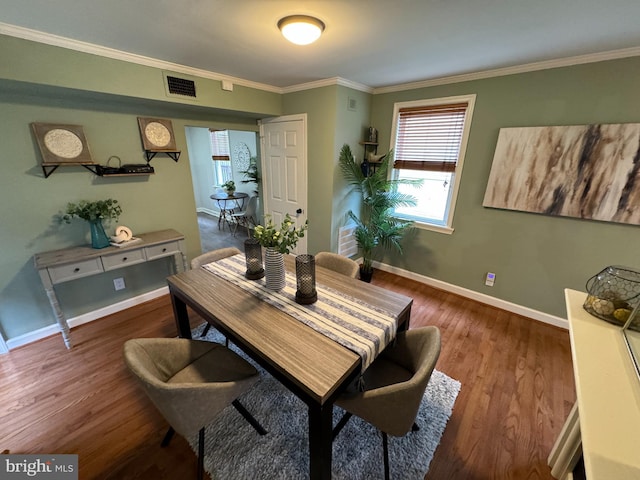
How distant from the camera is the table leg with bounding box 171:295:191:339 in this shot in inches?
68.6

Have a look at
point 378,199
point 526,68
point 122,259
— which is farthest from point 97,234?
point 526,68

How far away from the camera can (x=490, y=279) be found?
278 centimetres

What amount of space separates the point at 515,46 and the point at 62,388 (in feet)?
13.3

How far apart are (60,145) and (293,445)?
2.83 metres

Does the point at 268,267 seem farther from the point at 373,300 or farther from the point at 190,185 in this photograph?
the point at 190,185

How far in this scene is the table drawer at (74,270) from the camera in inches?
76.5

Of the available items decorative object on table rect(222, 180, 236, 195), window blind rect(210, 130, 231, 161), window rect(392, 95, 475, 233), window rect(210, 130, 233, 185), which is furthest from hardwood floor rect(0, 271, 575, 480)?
window blind rect(210, 130, 231, 161)

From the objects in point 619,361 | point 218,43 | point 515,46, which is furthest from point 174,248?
point 515,46

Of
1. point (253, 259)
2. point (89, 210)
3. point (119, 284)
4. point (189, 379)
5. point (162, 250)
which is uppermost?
point (89, 210)

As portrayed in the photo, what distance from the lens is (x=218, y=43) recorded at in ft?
5.97

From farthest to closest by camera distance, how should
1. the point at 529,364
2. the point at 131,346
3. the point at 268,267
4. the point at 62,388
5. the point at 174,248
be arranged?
the point at 174,248
the point at 529,364
the point at 62,388
the point at 268,267
the point at 131,346

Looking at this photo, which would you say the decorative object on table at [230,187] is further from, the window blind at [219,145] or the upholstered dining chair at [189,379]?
the upholstered dining chair at [189,379]

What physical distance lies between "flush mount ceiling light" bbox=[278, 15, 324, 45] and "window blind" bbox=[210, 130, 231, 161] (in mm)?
4323

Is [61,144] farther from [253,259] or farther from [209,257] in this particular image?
[253,259]
